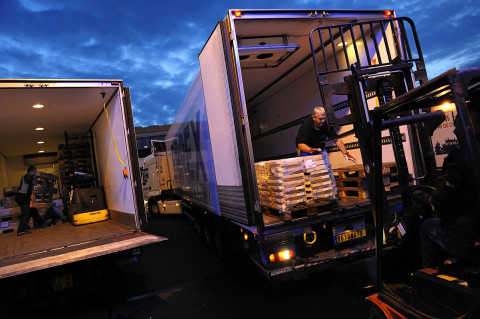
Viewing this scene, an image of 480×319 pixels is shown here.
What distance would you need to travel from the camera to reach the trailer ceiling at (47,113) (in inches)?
225

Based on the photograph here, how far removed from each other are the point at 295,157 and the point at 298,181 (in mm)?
746

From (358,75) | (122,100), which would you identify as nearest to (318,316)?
(358,75)

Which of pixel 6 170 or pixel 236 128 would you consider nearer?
pixel 236 128

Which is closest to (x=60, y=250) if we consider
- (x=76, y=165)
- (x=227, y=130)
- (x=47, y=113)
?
(x=227, y=130)

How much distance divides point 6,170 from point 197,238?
919cm

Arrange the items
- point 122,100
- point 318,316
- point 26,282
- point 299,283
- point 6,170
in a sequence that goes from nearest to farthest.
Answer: point 318,316, point 26,282, point 299,283, point 122,100, point 6,170

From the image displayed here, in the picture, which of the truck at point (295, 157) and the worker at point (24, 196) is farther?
the worker at point (24, 196)

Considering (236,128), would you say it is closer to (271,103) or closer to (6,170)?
(271,103)

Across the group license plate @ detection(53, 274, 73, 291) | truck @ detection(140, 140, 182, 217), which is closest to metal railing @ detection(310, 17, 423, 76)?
license plate @ detection(53, 274, 73, 291)

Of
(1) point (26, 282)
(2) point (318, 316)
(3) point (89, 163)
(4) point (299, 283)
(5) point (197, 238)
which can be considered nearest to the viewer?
(2) point (318, 316)

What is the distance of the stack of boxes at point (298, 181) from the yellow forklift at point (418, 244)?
144 centimetres

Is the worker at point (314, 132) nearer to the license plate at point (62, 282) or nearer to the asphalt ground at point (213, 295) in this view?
the asphalt ground at point (213, 295)

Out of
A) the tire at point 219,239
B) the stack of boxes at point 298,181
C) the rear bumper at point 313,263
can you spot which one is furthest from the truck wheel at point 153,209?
the rear bumper at point 313,263

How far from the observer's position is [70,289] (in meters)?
4.69
